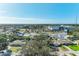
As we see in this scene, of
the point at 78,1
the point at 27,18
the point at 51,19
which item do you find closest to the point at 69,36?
the point at 51,19

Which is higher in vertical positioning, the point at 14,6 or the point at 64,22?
the point at 14,6

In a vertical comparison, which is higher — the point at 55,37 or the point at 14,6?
the point at 14,6

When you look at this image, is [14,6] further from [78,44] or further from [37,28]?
[78,44]

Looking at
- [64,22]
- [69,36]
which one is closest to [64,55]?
[69,36]

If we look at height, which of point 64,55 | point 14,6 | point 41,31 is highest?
point 14,6

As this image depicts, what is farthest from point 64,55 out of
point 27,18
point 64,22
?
point 27,18

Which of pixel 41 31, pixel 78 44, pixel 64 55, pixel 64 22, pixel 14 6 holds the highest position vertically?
pixel 14 6

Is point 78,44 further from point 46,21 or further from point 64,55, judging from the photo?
point 46,21
